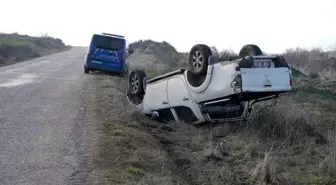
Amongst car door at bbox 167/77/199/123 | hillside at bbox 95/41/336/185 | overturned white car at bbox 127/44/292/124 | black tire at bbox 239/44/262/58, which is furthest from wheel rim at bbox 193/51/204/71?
hillside at bbox 95/41/336/185

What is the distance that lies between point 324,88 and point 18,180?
17952mm

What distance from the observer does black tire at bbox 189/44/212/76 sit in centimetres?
941

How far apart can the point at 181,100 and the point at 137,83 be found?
2.29 m

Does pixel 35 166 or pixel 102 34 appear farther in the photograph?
pixel 102 34

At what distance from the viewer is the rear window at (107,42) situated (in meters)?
20.9

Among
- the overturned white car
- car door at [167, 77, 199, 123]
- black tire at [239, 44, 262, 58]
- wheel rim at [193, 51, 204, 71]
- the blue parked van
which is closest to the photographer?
the overturned white car

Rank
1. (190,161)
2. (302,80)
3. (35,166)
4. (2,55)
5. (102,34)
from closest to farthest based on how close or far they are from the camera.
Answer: (35,166) → (190,161) → (102,34) → (302,80) → (2,55)

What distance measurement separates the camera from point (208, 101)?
9586 mm

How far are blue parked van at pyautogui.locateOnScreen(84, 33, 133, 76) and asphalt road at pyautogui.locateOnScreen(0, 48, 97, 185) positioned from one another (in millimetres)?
7063

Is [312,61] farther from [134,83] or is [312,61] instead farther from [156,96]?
[156,96]

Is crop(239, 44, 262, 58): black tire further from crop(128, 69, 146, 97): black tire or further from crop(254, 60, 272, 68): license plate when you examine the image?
crop(128, 69, 146, 97): black tire

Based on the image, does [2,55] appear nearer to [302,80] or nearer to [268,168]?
[302,80]

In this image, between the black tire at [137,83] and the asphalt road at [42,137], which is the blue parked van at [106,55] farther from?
the black tire at [137,83]

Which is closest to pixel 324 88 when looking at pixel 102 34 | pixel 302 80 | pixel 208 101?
pixel 302 80
